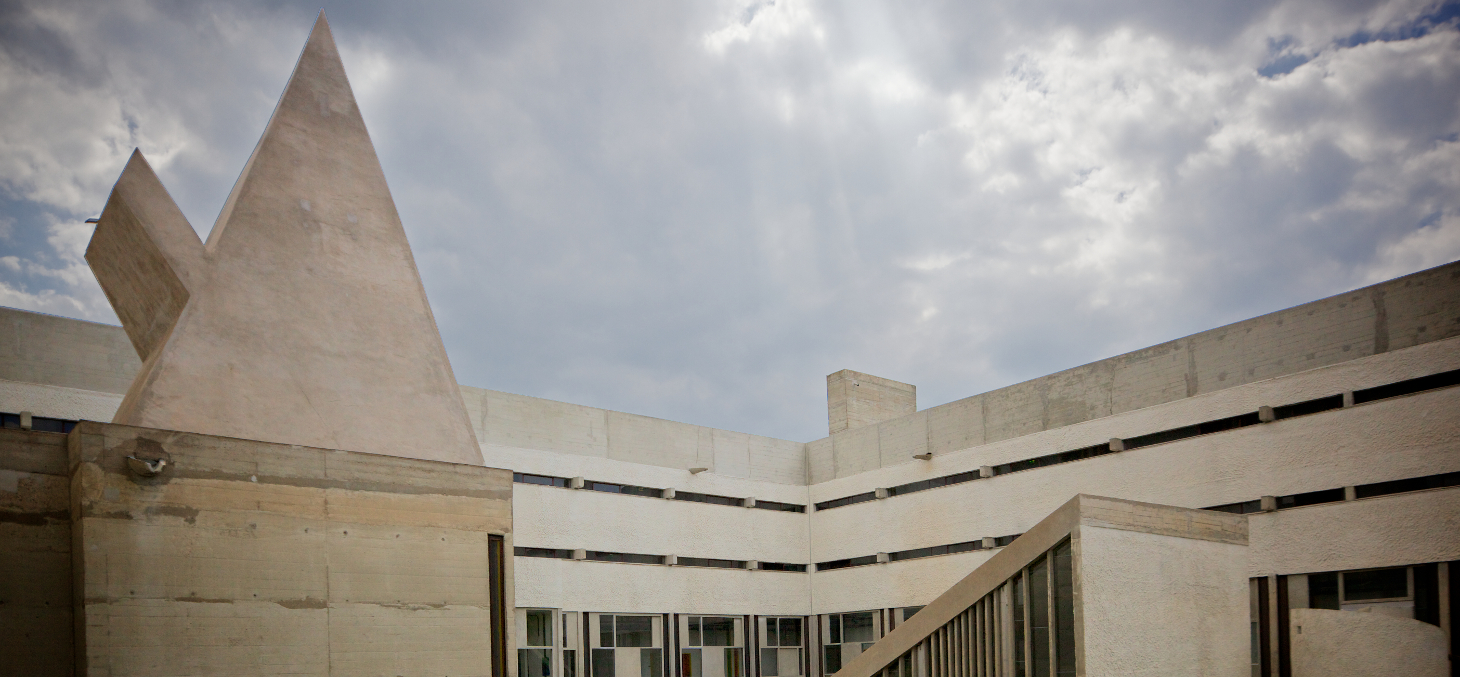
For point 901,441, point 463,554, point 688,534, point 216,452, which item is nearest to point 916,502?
point 901,441

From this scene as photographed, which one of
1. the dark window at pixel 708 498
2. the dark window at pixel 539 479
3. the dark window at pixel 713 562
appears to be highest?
the dark window at pixel 539 479

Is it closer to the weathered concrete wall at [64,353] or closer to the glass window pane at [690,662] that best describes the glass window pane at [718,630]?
the glass window pane at [690,662]

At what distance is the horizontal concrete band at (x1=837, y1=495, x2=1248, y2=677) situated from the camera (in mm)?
12383

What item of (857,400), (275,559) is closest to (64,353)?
(275,559)

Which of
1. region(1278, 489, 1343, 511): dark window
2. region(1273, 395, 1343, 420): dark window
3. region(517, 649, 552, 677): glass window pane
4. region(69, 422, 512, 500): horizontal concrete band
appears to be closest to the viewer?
region(69, 422, 512, 500): horizontal concrete band

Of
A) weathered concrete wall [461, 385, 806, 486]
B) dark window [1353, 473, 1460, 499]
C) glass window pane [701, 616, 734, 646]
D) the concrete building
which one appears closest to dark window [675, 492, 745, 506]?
the concrete building

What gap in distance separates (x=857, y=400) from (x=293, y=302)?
18.3 metres

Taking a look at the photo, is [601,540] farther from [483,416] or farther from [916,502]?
[916,502]

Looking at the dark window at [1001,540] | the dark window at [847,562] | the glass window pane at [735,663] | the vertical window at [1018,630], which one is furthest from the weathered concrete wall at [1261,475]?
the vertical window at [1018,630]

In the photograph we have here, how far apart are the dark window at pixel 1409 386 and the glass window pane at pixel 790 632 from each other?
48.6 feet

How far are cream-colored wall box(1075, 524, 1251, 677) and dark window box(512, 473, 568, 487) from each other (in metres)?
13.4

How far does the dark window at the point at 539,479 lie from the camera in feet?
73.0

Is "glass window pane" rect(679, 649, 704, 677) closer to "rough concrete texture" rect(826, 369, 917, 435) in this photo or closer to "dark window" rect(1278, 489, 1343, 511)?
"rough concrete texture" rect(826, 369, 917, 435)

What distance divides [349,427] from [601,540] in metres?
10.9
